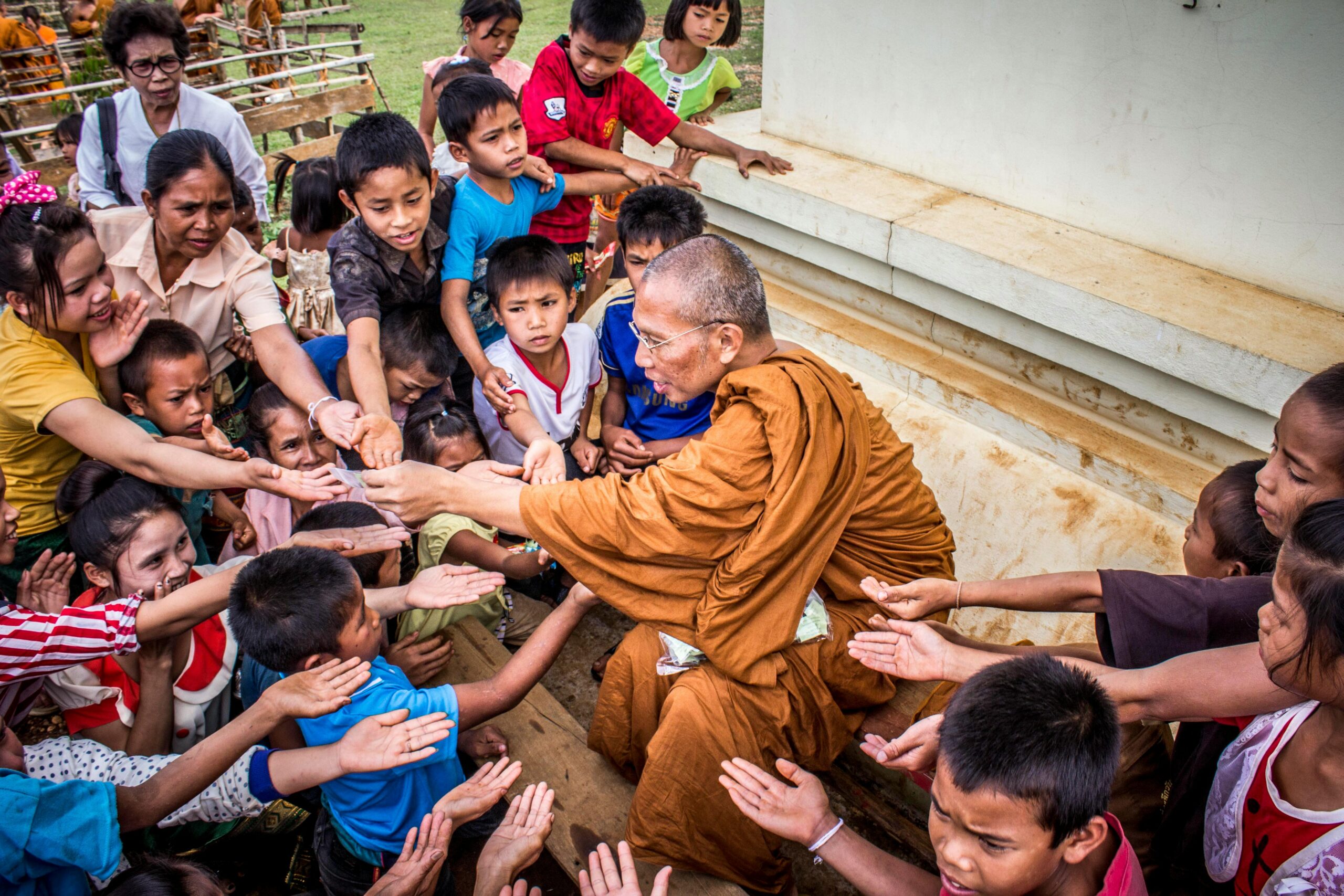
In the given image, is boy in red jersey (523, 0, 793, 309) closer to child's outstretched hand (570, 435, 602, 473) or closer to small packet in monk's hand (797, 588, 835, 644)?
child's outstretched hand (570, 435, 602, 473)

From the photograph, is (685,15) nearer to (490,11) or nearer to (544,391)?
(490,11)

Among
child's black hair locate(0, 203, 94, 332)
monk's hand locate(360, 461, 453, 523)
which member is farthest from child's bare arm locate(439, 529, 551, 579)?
child's black hair locate(0, 203, 94, 332)

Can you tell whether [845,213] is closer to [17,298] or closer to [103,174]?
[17,298]

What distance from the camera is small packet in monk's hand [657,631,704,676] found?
9.07 feet

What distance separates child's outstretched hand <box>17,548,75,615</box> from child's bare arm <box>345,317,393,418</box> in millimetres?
1132

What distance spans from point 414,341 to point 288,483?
105 centimetres

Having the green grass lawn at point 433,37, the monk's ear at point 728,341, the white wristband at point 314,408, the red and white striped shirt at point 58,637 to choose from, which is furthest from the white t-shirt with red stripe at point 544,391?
the green grass lawn at point 433,37

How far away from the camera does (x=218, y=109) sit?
16.6 ft

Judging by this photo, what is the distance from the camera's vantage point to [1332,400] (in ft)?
7.29

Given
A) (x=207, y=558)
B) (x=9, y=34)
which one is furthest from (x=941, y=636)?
(x=9, y=34)

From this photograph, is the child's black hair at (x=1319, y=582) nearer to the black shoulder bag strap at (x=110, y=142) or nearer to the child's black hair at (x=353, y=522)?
the child's black hair at (x=353, y=522)

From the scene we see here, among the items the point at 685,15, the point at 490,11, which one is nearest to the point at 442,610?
the point at 685,15

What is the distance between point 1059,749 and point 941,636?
2.82 feet

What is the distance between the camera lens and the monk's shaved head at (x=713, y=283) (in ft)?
9.11
